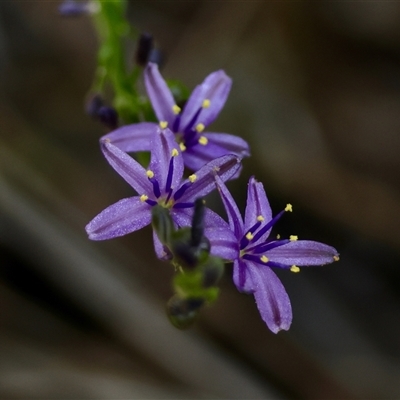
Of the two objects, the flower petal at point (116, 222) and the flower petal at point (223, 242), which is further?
the flower petal at point (116, 222)

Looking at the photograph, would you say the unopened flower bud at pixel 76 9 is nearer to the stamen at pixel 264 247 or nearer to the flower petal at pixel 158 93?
the flower petal at pixel 158 93

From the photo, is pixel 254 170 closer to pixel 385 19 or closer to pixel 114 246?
pixel 114 246

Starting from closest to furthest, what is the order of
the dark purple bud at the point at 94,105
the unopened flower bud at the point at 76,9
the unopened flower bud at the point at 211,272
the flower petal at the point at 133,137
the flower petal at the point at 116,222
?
the unopened flower bud at the point at 211,272, the flower petal at the point at 116,222, the flower petal at the point at 133,137, the dark purple bud at the point at 94,105, the unopened flower bud at the point at 76,9

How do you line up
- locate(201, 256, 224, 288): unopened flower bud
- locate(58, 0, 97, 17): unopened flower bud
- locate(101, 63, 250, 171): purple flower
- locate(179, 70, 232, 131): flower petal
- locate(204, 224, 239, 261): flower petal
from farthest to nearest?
locate(58, 0, 97, 17): unopened flower bud, locate(179, 70, 232, 131): flower petal, locate(101, 63, 250, 171): purple flower, locate(204, 224, 239, 261): flower petal, locate(201, 256, 224, 288): unopened flower bud

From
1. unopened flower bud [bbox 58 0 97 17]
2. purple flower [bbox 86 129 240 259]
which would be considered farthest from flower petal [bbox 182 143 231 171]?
unopened flower bud [bbox 58 0 97 17]

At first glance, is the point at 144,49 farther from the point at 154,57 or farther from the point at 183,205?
the point at 183,205

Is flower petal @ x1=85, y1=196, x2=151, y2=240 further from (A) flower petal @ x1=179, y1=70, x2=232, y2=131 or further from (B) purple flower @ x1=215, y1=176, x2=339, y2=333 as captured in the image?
(A) flower petal @ x1=179, y1=70, x2=232, y2=131

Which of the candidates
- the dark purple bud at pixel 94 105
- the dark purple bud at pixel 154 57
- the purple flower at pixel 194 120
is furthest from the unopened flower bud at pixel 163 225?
the dark purple bud at pixel 154 57
